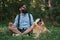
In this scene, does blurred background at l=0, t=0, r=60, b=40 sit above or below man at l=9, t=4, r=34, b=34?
below

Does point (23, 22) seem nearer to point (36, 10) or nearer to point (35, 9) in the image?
point (36, 10)

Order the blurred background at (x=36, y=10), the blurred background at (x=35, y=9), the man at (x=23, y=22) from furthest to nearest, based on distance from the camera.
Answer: the blurred background at (x=35, y=9) → the blurred background at (x=36, y=10) → the man at (x=23, y=22)

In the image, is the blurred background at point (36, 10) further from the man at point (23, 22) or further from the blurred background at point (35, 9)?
the man at point (23, 22)

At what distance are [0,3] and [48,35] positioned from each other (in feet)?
28.6

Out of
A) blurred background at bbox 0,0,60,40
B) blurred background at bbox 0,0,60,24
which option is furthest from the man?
blurred background at bbox 0,0,60,24

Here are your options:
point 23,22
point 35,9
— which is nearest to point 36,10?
point 35,9

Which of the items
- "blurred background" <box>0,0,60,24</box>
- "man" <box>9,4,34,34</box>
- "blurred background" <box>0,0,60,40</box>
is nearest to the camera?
"man" <box>9,4,34,34</box>

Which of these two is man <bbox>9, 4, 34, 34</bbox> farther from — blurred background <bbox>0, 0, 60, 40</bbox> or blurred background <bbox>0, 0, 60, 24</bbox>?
blurred background <bbox>0, 0, 60, 24</bbox>

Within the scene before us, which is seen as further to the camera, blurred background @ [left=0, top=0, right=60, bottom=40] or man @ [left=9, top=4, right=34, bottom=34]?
blurred background @ [left=0, top=0, right=60, bottom=40]

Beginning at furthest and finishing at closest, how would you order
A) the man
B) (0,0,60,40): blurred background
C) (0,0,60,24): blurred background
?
(0,0,60,24): blurred background, (0,0,60,40): blurred background, the man

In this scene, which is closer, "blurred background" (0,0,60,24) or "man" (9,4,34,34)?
"man" (9,4,34,34)

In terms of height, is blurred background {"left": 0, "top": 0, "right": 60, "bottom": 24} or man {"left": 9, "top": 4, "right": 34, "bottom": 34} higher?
man {"left": 9, "top": 4, "right": 34, "bottom": 34}

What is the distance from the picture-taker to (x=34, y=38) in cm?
771

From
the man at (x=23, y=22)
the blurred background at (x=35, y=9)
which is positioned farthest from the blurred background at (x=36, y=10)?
the man at (x=23, y=22)
